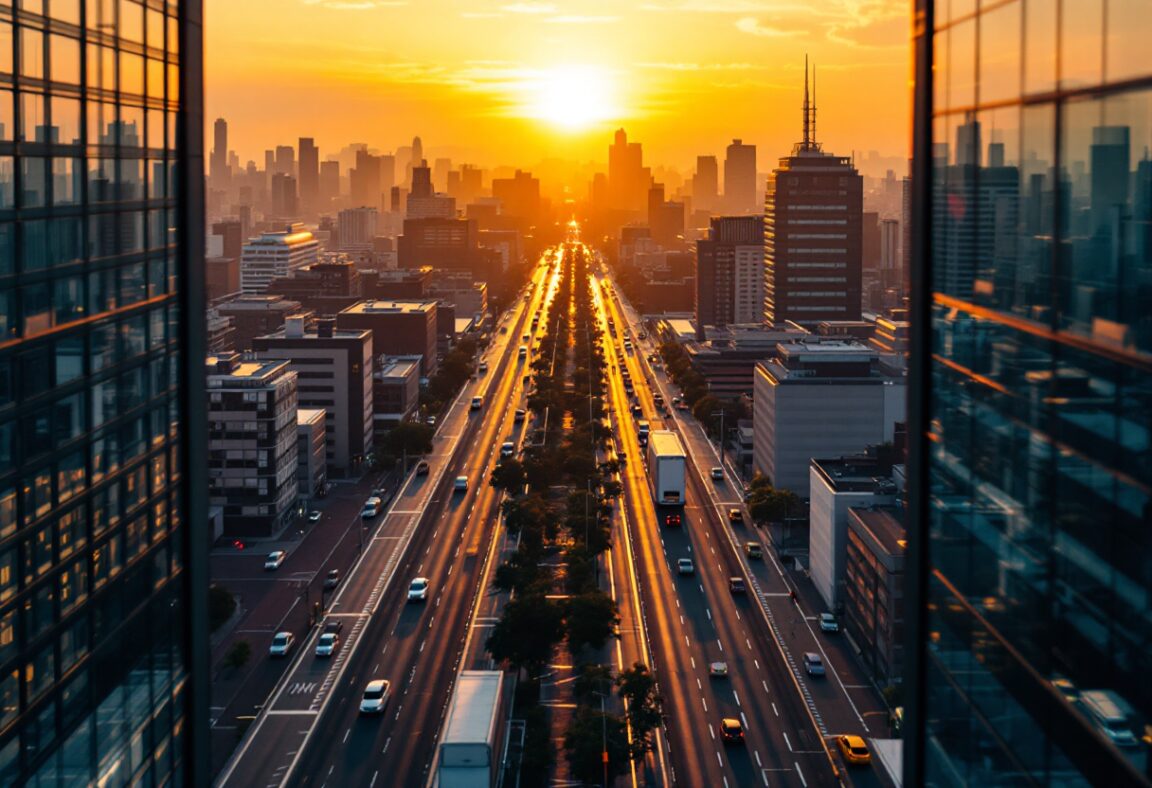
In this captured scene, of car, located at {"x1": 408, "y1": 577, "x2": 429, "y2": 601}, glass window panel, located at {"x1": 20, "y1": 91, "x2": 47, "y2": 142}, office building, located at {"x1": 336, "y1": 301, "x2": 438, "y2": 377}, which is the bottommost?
car, located at {"x1": 408, "y1": 577, "x2": 429, "y2": 601}

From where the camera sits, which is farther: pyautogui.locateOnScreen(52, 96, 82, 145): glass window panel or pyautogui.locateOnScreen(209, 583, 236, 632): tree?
pyautogui.locateOnScreen(209, 583, 236, 632): tree

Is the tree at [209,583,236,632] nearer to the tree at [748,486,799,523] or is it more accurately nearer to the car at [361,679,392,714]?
the car at [361,679,392,714]

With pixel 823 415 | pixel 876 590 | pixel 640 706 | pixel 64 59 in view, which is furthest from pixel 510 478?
pixel 64 59

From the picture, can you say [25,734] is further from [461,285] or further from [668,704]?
[461,285]

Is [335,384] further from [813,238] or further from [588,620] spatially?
[813,238]

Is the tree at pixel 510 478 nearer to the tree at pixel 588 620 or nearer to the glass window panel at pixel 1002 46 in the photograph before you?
the tree at pixel 588 620

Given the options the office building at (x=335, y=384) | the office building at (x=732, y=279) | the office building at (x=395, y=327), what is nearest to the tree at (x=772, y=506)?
the office building at (x=335, y=384)

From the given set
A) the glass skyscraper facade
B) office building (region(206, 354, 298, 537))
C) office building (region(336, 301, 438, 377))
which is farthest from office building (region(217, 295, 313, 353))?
the glass skyscraper facade
